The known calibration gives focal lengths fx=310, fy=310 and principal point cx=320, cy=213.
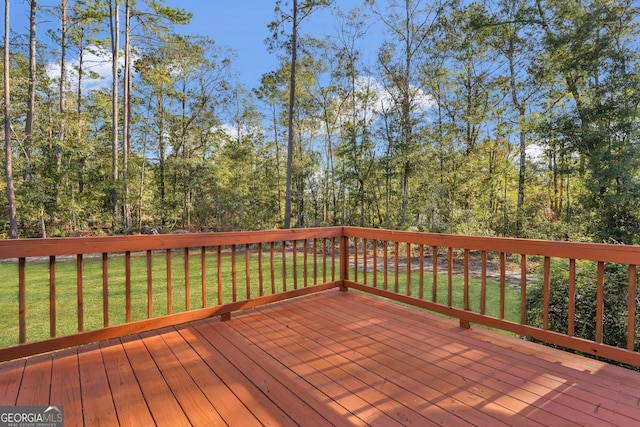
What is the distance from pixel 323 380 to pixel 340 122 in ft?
31.8

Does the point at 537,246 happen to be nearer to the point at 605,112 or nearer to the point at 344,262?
the point at 344,262

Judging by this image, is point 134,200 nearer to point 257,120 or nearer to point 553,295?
point 257,120

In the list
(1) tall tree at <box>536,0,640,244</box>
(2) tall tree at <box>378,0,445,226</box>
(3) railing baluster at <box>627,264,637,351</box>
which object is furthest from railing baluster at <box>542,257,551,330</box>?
(2) tall tree at <box>378,0,445,226</box>

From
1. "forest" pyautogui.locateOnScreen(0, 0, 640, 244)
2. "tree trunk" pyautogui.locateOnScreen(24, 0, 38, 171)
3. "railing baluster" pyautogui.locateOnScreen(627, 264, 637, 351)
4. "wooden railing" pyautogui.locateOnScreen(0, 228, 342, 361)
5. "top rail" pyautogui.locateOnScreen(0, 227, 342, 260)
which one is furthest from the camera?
"tree trunk" pyautogui.locateOnScreen(24, 0, 38, 171)

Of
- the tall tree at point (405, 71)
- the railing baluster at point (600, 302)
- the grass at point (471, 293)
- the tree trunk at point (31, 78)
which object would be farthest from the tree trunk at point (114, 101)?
the railing baluster at point (600, 302)

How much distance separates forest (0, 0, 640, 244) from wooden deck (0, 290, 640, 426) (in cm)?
499

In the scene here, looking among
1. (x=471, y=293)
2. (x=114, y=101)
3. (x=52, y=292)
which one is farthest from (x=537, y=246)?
(x=114, y=101)

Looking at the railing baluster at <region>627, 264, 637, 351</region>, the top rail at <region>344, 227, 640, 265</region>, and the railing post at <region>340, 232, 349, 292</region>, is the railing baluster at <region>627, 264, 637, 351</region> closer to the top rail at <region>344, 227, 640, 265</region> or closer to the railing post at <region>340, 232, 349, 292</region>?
the top rail at <region>344, 227, 640, 265</region>

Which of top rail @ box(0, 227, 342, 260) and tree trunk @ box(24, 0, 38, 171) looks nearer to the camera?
top rail @ box(0, 227, 342, 260)

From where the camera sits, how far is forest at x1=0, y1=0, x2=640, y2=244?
6074 millimetres

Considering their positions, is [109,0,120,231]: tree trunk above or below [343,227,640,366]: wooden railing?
above

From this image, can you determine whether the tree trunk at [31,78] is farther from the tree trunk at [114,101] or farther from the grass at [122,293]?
the grass at [122,293]

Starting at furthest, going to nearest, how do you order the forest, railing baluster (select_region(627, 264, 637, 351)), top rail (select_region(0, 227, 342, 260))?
the forest
top rail (select_region(0, 227, 342, 260))
railing baluster (select_region(627, 264, 637, 351))

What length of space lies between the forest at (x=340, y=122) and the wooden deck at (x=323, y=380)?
16.4 feet
